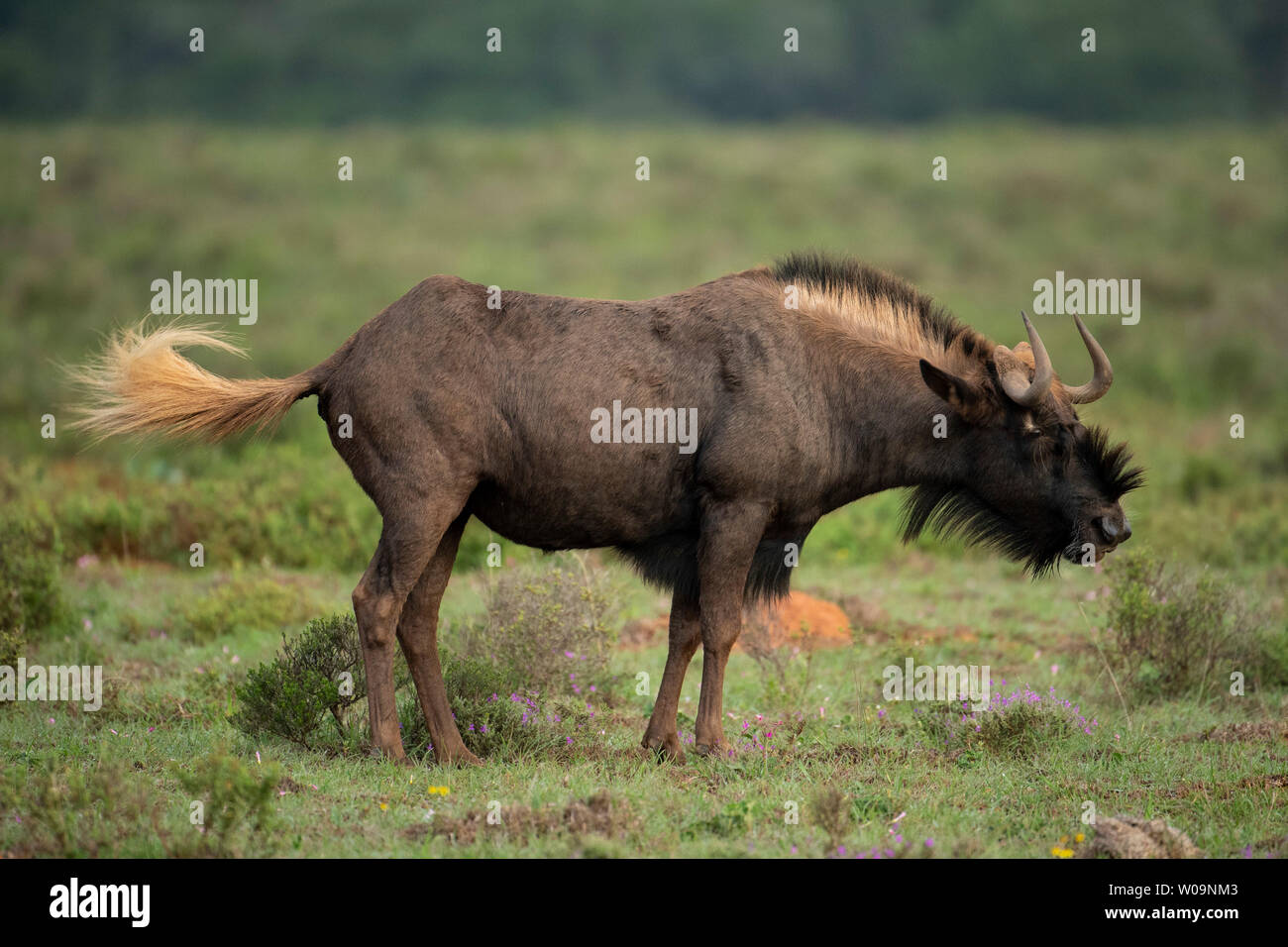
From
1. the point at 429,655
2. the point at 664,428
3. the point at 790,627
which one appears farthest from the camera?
the point at 790,627

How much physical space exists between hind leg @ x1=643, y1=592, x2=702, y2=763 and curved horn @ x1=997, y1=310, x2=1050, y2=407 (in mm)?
2045

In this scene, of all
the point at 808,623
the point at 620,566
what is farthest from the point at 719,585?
the point at 620,566

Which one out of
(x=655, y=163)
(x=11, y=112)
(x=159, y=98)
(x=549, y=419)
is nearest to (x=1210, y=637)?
(x=549, y=419)

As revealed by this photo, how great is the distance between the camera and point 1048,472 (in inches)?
304

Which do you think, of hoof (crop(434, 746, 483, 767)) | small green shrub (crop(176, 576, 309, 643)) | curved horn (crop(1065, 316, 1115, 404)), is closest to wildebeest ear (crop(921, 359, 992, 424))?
curved horn (crop(1065, 316, 1115, 404))

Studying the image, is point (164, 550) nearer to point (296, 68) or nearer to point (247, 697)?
point (247, 697)

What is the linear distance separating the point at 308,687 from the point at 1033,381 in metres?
4.19

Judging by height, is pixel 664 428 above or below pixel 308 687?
above

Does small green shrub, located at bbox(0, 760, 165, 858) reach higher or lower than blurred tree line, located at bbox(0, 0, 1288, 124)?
lower

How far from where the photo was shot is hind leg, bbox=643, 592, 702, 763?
758 centimetres

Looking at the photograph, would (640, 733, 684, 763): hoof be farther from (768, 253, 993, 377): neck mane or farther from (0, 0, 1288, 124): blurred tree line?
(0, 0, 1288, 124): blurred tree line

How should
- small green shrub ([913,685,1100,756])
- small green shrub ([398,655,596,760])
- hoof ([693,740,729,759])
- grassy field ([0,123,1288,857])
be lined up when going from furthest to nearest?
1. small green shrub ([913,685,1100,756])
2. small green shrub ([398,655,596,760])
3. hoof ([693,740,729,759])
4. grassy field ([0,123,1288,857])

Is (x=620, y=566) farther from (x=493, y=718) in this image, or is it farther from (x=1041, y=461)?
(x=1041, y=461)

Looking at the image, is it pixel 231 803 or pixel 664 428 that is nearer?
pixel 231 803
